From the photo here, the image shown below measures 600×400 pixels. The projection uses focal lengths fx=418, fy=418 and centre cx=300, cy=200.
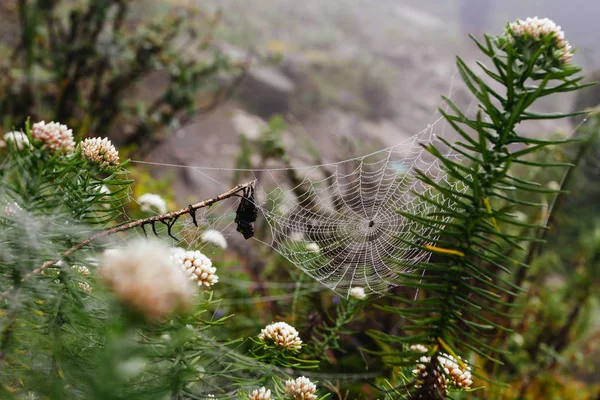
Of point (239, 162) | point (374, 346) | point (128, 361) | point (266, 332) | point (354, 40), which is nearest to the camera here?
point (128, 361)

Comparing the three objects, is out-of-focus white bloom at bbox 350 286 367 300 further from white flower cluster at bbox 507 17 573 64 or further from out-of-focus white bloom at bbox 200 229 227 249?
white flower cluster at bbox 507 17 573 64

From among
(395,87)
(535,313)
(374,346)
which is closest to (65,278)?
(374,346)

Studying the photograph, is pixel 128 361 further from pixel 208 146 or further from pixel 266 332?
pixel 208 146

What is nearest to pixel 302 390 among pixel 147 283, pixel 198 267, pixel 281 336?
Result: pixel 281 336

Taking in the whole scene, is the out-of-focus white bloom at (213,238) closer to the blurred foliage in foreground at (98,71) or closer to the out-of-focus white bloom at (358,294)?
the out-of-focus white bloom at (358,294)

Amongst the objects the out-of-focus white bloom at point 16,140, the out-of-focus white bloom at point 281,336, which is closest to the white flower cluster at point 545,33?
the out-of-focus white bloom at point 281,336

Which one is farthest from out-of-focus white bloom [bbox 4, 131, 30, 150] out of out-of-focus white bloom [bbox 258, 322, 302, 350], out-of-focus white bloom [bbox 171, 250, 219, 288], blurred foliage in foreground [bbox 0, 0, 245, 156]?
blurred foliage in foreground [bbox 0, 0, 245, 156]

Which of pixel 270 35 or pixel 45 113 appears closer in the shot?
pixel 45 113
